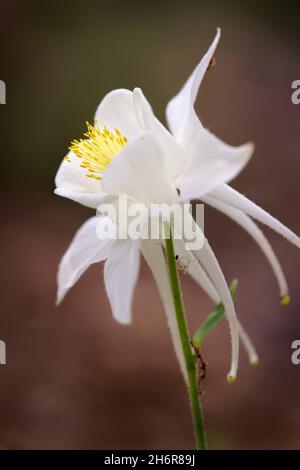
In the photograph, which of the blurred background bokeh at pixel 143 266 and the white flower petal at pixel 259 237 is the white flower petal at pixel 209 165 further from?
the blurred background bokeh at pixel 143 266

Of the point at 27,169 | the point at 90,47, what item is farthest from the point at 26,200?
the point at 90,47

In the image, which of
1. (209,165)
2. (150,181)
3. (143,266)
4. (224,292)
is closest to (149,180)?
(150,181)

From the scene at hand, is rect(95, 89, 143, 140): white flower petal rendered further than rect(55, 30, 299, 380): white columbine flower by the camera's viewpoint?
Yes

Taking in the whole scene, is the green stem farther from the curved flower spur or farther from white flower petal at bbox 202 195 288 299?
white flower petal at bbox 202 195 288 299

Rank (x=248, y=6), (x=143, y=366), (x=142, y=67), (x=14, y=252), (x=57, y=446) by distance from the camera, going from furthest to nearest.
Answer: (x=248, y=6) < (x=142, y=67) < (x=14, y=252) < (x=143, y=366) < (x=57, y=446)

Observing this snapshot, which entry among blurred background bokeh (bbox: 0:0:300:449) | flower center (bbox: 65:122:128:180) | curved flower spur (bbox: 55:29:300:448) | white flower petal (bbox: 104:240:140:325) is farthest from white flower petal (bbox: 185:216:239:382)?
blurred background bokeh (bbox: 0:0:300:449)

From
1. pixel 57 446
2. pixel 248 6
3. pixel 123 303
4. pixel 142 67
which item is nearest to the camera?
pixel 123 303

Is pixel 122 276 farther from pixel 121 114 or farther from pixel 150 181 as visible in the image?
pixel 121 114

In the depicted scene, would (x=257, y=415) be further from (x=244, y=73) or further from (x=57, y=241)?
(x=244, y=73)
